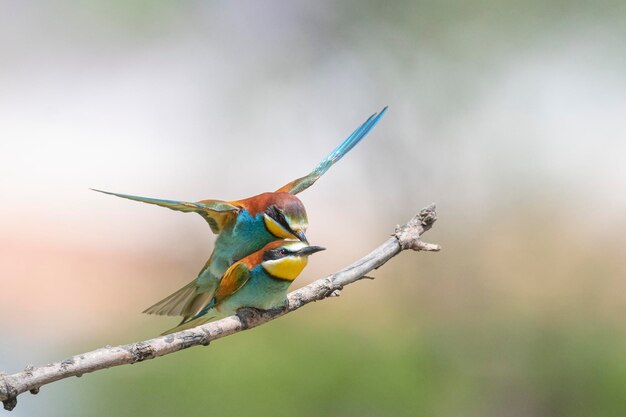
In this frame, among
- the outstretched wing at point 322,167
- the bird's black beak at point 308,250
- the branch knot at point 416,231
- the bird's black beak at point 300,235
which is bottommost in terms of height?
the bird's black beak at point 308,250

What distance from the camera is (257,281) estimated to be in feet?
4.20

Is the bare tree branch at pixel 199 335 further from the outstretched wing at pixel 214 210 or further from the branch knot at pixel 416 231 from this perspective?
the outstretched wing at pixel 214 210

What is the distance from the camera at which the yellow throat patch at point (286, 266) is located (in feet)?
4.04

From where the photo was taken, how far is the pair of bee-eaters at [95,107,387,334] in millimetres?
1218

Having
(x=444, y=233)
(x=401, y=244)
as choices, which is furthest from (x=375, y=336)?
(x=401, y=244)

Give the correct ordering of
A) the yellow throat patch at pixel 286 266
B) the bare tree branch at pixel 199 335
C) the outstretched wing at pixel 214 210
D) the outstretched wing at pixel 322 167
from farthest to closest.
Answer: the outstretched wing at pixel 322 167 → the yellow throat patch at pixel 286 266 → the outstretched wing at pixel 214 210 → the bare tree branch at pixel 199 335

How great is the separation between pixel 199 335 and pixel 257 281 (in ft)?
0.60

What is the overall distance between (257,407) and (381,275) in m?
0.97

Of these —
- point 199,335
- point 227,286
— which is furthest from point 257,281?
point 199,335

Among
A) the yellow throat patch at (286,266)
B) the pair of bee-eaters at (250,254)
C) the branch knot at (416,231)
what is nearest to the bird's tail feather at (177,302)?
the pair of bee-eaters at (250,254)

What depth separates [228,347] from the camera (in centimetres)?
298

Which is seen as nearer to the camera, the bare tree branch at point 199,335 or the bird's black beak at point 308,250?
the bare tree branch at point 199,335

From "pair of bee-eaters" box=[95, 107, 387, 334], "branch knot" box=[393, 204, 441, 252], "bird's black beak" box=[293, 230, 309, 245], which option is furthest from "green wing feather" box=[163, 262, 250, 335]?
"branch knot" box=[393, 204, 441, 252]

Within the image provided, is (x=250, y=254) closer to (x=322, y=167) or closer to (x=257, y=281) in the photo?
(x=257, y=281)
